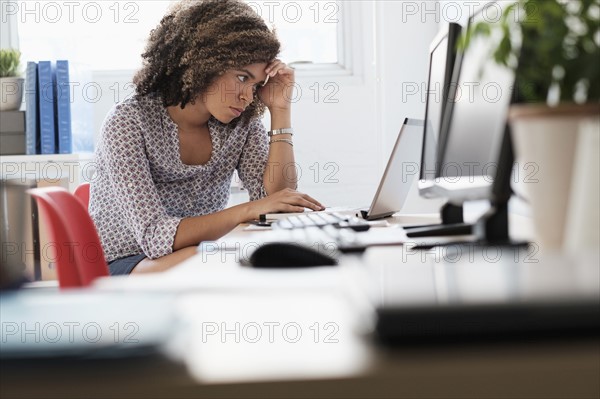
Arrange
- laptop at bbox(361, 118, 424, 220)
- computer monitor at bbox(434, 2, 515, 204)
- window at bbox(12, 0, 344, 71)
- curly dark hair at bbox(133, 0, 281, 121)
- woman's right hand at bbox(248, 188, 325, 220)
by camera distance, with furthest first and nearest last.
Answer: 1. window at bbox(12, 0, 344, 71)
2. curly dark hair at bbox(133, 0, 281, 121)
3. woman's right hand at bbox(248, 188, 325, 220)
4. laptop at bbox(361, 118, 424, 220)
5. computer monitor at bbox(434, 2, 515, 204)

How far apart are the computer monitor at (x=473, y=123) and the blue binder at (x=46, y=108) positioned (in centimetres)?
204

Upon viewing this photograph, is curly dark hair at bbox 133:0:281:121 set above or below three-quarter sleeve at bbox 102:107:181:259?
above

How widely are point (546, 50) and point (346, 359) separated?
0.37 m

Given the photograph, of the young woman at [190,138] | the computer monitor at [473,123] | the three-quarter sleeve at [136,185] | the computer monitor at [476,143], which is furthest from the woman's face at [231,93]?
the computer monitor at [473,123]

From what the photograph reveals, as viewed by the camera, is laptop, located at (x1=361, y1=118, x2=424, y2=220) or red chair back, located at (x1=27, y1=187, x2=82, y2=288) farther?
laptop, located at (x1=361, y1=118, x2=424, y2=220)

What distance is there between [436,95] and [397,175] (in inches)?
12.5

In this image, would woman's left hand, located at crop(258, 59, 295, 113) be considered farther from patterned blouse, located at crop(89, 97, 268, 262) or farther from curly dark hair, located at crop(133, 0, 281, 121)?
curly dark hair, located at crop(133, 0, 281, 121)

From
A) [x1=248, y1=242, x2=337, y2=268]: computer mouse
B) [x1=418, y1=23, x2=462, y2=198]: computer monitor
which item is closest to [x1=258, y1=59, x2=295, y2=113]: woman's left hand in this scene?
[x1=418, y1=23, x2=462, y2=198]: computer monitor

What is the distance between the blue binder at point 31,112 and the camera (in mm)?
2963

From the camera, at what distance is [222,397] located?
0.39 metres

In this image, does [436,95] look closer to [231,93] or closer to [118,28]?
[231,93]

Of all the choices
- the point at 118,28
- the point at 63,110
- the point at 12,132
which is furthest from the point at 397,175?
the point at 118,28

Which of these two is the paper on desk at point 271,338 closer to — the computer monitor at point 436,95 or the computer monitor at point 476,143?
the computer monitor at point 476,143

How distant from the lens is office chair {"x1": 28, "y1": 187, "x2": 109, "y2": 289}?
1594mm
